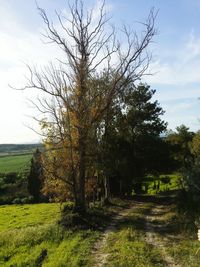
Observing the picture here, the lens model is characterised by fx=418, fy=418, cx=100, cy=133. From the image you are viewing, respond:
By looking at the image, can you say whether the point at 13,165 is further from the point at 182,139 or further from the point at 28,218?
the point at 28,218

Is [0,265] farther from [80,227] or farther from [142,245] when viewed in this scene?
[142,245]

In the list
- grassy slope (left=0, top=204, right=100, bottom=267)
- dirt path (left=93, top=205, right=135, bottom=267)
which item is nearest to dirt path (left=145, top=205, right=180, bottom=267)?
dirt path (left=93, top=205, right=135, bottom=267)

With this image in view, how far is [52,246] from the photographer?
67.0 feet

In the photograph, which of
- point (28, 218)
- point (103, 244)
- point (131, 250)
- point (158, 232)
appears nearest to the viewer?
point (131, 250)

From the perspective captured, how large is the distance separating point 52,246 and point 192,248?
275 inches

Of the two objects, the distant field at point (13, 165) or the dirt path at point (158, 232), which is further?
the distant field at point (13, 165)

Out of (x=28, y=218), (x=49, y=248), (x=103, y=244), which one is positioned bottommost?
(x=28, y=218)

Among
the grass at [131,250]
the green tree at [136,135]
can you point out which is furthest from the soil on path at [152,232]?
the green tree at [136,135]

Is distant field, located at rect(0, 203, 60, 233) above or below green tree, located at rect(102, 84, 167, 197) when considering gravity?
below

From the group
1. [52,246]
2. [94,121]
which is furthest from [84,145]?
[52,246]

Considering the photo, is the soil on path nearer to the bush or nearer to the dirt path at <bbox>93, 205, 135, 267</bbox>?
the dirt path at <bbox>93, 205, 135, 267</bbox>

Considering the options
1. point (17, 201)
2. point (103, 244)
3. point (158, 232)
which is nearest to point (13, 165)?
point (17, 201)

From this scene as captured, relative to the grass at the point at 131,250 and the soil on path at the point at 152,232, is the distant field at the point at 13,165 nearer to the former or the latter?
the soil on path at the point at 152,232

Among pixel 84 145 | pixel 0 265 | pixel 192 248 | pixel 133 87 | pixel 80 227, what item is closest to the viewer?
pixel 192 248
